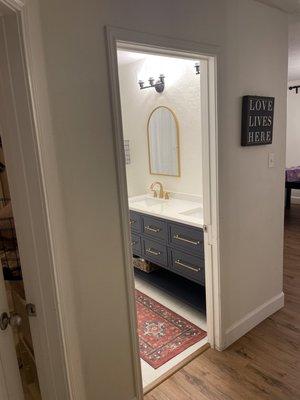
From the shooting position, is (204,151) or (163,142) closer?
(204,151)

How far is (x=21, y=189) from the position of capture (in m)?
1.16

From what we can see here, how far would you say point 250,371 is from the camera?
2.01m

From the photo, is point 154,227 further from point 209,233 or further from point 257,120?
point 257,120

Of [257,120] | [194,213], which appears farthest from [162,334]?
[257,120]

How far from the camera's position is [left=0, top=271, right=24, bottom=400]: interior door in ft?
3.51

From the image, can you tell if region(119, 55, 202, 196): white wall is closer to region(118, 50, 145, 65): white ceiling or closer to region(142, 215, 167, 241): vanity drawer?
region(118, 50, 145, 65): white ceiling

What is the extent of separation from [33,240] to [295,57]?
13.4 feet

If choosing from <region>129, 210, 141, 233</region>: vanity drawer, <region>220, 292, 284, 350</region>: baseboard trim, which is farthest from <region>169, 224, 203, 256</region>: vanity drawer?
<region>220, 292, 284, 350</region>: baseboard trim

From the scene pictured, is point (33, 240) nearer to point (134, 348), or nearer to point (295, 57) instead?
point (134, 348)

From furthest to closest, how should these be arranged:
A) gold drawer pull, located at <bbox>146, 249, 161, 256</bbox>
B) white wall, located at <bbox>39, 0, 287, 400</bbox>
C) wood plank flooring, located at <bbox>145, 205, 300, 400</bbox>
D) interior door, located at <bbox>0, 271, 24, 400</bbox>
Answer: gold drawer pull, located at <bbox>146, 249, 161, 256</bbox>
wood plank flooring, located at <bbox>145, 205, 300, 400</bbox>
white wall, located at <bbox>39, 0, 287, 400</bbox>
interior door, located at <bbox>0, 271, 24, 400</bbox>

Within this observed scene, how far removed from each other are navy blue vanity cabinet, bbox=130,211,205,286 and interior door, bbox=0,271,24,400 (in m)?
1.56

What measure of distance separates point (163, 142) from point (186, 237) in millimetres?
1255

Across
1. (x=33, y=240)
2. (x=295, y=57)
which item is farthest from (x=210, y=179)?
(x=295, y=57)

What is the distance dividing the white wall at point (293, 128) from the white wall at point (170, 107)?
4.07 meters
